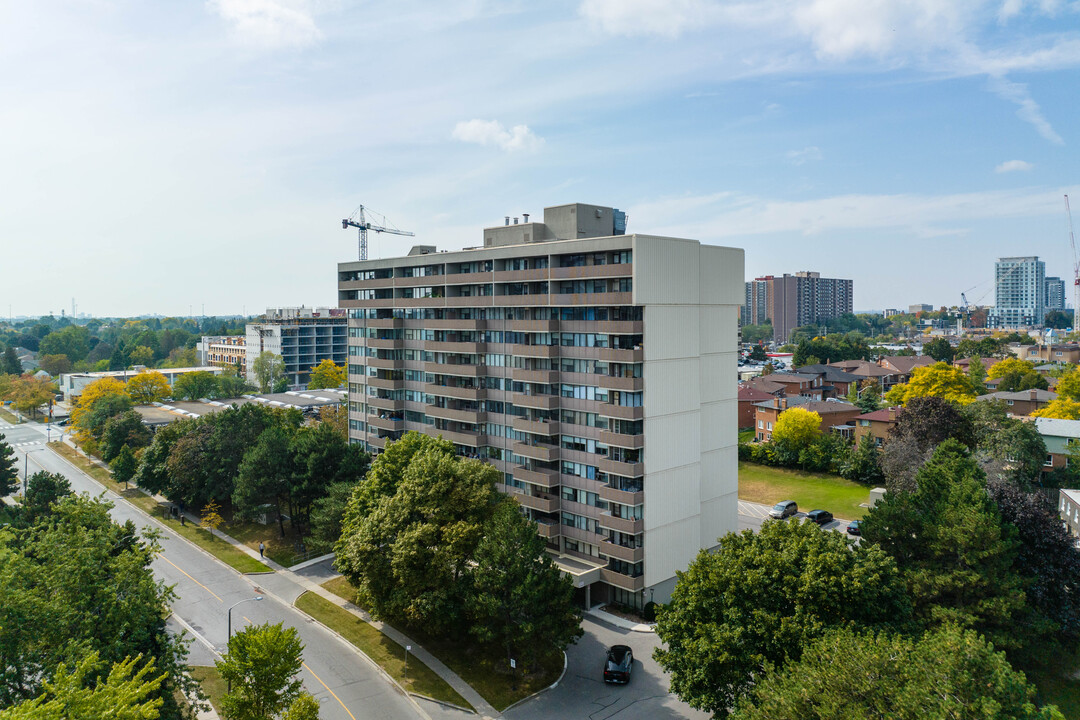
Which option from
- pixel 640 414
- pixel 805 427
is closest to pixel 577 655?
pixel 640 414

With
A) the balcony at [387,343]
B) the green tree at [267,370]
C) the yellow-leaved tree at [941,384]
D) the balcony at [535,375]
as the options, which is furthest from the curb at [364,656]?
the green tree at [267,370]

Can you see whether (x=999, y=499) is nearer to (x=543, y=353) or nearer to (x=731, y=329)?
(x=731, y=329)

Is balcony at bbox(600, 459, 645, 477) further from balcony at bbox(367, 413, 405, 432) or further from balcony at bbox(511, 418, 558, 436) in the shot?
balcony at bbox(367, 413, 405, 432)

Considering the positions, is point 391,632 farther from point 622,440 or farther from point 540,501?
point 622,440

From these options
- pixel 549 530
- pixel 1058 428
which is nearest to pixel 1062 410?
pixel 1058 428

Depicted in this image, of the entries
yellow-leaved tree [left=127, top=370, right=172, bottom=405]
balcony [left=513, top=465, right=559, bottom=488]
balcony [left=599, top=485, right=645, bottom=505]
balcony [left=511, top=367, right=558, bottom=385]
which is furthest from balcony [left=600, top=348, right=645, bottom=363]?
yellow-leaved tree [left=127, top=370, right=172, bottom=405]
